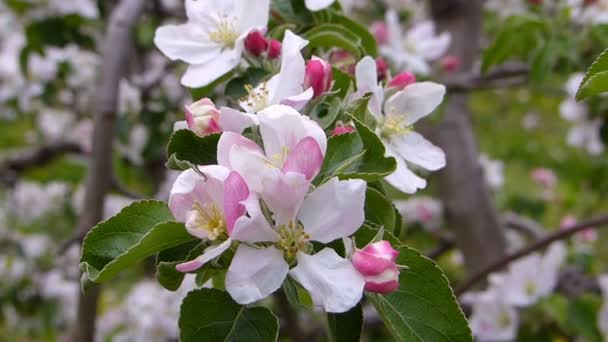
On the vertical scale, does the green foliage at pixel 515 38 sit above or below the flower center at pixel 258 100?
below

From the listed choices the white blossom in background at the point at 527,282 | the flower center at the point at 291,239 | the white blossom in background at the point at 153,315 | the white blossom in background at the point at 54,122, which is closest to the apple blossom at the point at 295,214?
the flower center at the point at 291,239

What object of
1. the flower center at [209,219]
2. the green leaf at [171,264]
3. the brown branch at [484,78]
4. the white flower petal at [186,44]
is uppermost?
the flower center at [209,219]

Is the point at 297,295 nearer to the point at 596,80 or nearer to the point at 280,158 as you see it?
the point at 280,158

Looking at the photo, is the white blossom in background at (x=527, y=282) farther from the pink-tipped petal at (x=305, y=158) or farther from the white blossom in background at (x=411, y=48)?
the pink-tipped petal at (x=305, y=158)

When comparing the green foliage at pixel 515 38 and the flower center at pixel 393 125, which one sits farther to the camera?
the green foliage at pixel 515 38

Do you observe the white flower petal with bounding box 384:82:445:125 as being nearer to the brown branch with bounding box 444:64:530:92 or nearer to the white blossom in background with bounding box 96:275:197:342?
the brown branch with bounding box 444:64:530:92

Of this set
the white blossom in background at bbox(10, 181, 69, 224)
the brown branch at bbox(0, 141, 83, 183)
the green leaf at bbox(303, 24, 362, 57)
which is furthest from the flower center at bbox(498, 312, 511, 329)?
the white blossom in background at bbox(10, 181, 69, 224)
